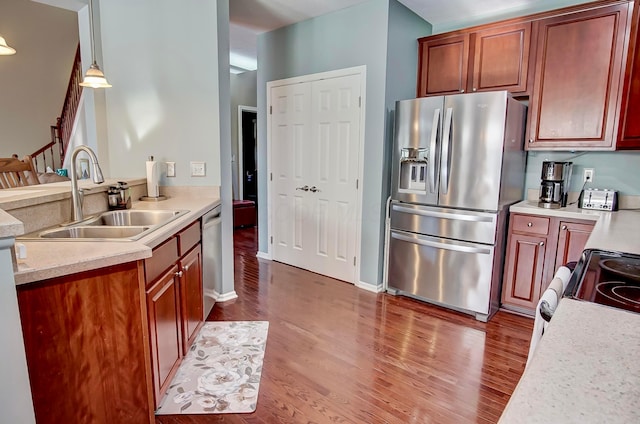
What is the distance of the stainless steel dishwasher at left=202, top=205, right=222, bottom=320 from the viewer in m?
2.56

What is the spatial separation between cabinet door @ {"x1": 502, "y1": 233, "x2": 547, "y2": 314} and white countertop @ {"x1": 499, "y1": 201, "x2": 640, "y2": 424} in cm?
210

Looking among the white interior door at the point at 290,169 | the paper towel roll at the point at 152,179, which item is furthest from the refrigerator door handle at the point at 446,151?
the paper towel roll at the point at 152,179

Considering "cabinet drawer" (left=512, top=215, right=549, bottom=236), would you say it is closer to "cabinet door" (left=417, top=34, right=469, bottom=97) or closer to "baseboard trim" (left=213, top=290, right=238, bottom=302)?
"cabinet door" (left=417, top=34, right=469, bottom=97)

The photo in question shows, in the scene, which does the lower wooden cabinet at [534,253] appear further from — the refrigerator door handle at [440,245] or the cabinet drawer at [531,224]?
the refrigerator door handle at [440,245]

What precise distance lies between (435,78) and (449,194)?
122 centimetres

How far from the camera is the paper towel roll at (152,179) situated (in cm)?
278

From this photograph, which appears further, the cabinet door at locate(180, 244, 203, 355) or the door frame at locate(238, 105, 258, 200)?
the door frame at locate(238, 105, 258, 200)

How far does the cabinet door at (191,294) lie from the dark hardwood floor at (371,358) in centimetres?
45

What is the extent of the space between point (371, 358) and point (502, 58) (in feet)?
8.54

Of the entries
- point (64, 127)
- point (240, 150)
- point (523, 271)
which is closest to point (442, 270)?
point (523, 271)

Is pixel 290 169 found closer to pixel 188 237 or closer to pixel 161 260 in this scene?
pixel 188 237

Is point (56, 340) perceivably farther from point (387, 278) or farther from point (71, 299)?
point (387, 278)

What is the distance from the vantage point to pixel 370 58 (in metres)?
3.26

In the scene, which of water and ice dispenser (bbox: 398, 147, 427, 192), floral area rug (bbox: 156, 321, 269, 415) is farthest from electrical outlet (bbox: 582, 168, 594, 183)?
floral area rug (bbox: 156, 321, 269, 415)
